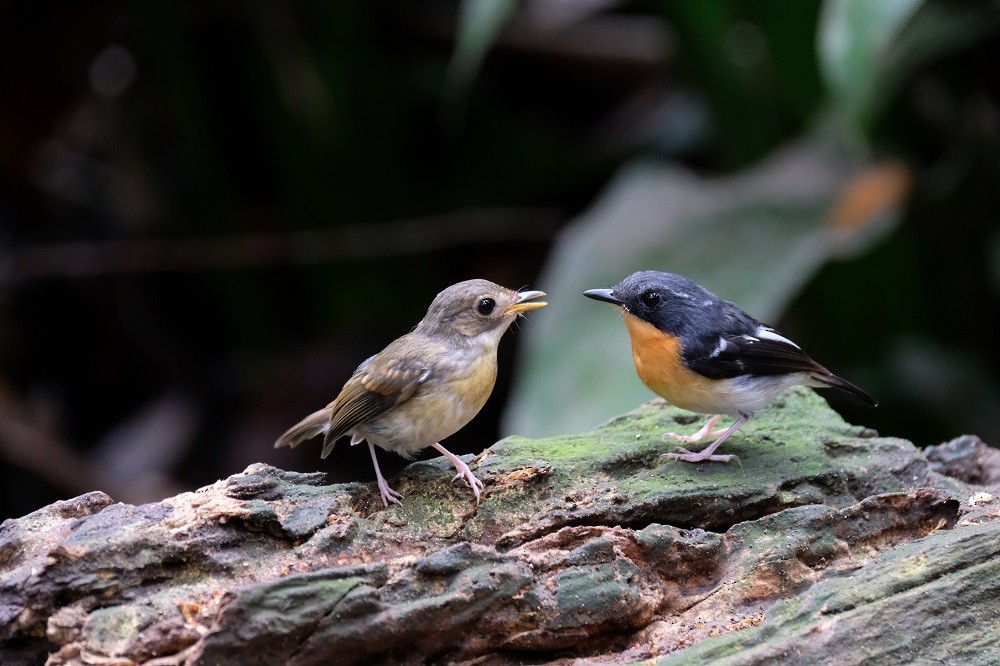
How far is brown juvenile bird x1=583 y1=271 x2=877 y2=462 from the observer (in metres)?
3.33

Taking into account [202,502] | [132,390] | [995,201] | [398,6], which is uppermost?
[398,6]

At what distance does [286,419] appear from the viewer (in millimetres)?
6359

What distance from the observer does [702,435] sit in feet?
11.8

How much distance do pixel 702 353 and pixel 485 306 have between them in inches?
27.5

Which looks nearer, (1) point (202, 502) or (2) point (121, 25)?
(1) point (202, 502)

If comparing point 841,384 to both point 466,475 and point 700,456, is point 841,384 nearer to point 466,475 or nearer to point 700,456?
point 700,456

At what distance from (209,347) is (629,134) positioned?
354 cm

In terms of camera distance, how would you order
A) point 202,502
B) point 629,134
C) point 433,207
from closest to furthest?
point 202,502 < point 433,207 < point 629,134

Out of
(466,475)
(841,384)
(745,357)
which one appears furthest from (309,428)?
(841,384)

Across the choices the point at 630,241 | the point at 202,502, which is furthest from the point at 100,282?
the point at 202,502

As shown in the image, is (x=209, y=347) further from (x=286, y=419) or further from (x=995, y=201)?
(x=995, y=201)

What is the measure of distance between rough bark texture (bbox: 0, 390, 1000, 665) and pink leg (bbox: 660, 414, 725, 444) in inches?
7.5

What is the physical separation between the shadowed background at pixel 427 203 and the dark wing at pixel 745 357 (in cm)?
129

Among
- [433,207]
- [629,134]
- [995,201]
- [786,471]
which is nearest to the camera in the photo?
[786,471]
